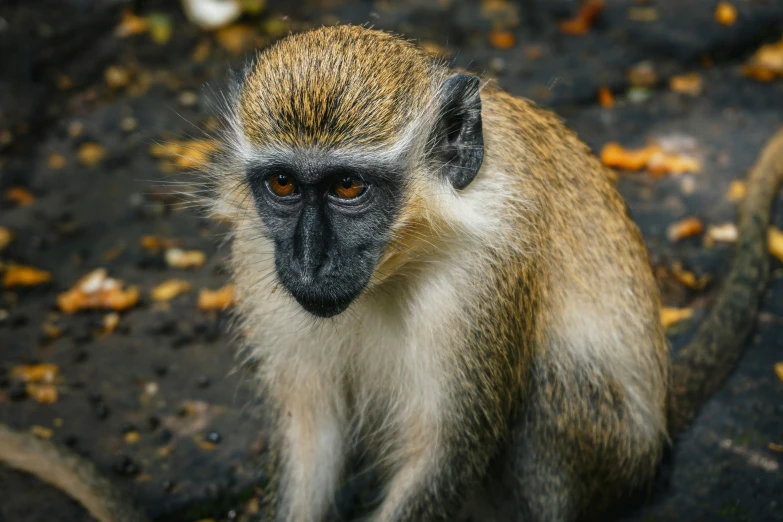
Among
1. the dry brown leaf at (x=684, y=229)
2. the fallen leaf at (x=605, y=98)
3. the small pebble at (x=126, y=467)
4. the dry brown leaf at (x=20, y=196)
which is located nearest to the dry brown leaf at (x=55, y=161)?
the dry brown leaf at (x=20, y=196)

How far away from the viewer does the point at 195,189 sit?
13.5 ft

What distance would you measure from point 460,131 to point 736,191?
360 centimetres

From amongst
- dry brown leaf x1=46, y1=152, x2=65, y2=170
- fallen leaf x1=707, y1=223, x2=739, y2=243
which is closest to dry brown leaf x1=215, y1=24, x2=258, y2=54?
dry brown leaf x1=46, y1=152, x2=65, y2=170

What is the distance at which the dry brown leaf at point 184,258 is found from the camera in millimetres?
6211

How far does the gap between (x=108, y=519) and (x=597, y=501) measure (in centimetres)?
222

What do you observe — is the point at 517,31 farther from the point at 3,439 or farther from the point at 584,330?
the point at 3,439

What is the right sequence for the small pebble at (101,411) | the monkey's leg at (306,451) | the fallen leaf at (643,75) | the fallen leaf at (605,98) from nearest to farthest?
the monkey's leg at (306,451), the small pebble at (101,411), the fallen leaf at (605,98), the fallen leaf at (643,75)

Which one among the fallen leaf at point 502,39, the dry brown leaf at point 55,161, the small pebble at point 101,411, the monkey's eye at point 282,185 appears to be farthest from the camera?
the fallen leaf at point 502,39

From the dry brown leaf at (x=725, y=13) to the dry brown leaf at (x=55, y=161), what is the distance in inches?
230

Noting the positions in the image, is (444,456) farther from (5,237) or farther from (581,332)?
(5,237)

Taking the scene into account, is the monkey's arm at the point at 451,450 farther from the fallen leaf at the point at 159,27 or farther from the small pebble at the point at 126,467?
the fallen leaf at the point at 159,27

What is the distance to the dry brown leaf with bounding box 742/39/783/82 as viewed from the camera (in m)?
7.59

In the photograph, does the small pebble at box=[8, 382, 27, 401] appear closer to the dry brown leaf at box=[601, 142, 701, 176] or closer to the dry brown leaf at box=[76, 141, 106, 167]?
the dry brown leaf at box=[76, 141, 106, 167]

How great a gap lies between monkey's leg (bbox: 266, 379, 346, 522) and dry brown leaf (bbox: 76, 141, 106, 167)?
Result: 12.9 feet
